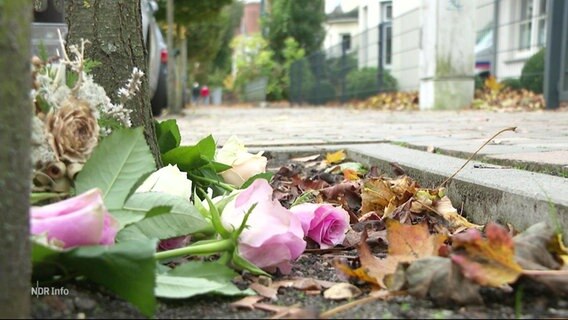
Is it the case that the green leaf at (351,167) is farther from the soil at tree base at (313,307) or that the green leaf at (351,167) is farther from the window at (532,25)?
the window at (532,25)

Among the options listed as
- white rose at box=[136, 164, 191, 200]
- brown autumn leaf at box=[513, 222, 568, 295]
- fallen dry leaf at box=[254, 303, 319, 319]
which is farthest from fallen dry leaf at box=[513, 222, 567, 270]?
white rose at box=[136, 164, 191, 200]

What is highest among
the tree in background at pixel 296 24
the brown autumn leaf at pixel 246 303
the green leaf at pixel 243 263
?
the tree in background at pixel 296 24

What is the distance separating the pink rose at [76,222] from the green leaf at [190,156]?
32.9 inches

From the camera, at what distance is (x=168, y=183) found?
1.51 metres

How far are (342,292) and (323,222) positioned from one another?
0.40 meters

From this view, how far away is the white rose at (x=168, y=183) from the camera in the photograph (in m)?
1.49

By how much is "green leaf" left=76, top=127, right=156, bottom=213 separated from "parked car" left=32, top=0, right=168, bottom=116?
30cm

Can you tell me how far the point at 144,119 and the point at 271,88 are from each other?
32086 mm

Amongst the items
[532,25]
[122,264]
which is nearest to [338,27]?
[532,25]

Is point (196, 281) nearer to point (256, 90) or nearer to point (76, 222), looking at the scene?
point (76, 222)

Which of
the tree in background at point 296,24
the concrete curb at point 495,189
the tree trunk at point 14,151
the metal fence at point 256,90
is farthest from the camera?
the tree in background at point 296,24

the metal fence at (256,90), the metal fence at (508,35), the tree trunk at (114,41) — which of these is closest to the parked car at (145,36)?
the tree trunk at (114,41)

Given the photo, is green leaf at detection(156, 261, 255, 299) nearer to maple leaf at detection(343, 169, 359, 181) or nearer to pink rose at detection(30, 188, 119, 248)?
pink rose at detection(30, 188, 119, 248)

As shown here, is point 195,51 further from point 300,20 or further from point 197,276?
point 197,276
